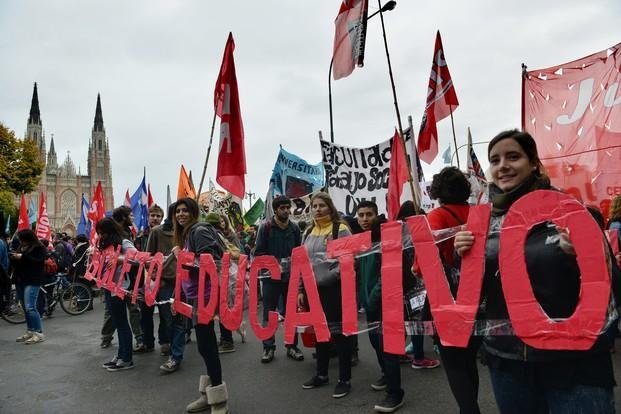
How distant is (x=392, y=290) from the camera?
2523 mm

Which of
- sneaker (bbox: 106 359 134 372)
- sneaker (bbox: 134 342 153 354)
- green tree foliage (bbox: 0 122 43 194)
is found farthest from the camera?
green tree foliage (bbox: 0 122 43 194)

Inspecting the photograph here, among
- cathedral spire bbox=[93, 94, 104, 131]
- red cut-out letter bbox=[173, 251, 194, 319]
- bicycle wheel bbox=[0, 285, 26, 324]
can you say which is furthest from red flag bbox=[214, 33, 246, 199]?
cathedral spire bbox=[93, 94, 104, 131]

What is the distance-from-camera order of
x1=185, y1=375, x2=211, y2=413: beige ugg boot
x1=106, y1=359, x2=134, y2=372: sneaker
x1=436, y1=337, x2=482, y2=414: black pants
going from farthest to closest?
x1=106, y1=359, x2=134, y2=372: sneaker < x1=185, y1=375, x2=211, y2=413: beige ugg boot < x1=436, y1=337, x2=482, y2=414: black pants

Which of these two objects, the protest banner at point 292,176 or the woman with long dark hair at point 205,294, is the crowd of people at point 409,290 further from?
the protest banner at point 292,176

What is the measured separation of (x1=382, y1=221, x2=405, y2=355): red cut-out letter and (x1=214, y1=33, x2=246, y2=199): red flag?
9.35 ft

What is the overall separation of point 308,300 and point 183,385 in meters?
2.34

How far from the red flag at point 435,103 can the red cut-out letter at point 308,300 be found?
15.8 feet

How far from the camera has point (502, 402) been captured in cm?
175

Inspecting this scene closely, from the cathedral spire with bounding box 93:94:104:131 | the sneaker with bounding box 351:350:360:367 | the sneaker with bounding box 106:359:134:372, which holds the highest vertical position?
the cathedral spire with bounding box 93:94:104:131

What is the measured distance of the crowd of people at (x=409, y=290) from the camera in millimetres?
1595

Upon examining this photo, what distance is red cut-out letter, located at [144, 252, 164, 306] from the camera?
4773 mm

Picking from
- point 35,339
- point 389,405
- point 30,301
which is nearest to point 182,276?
point 389,405

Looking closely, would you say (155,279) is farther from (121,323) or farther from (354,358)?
(354,358)

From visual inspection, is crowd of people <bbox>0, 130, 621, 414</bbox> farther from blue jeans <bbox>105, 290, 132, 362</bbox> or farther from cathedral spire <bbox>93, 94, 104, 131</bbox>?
cathedral spire <bbox>93, 94, 104, 131</bbox>
